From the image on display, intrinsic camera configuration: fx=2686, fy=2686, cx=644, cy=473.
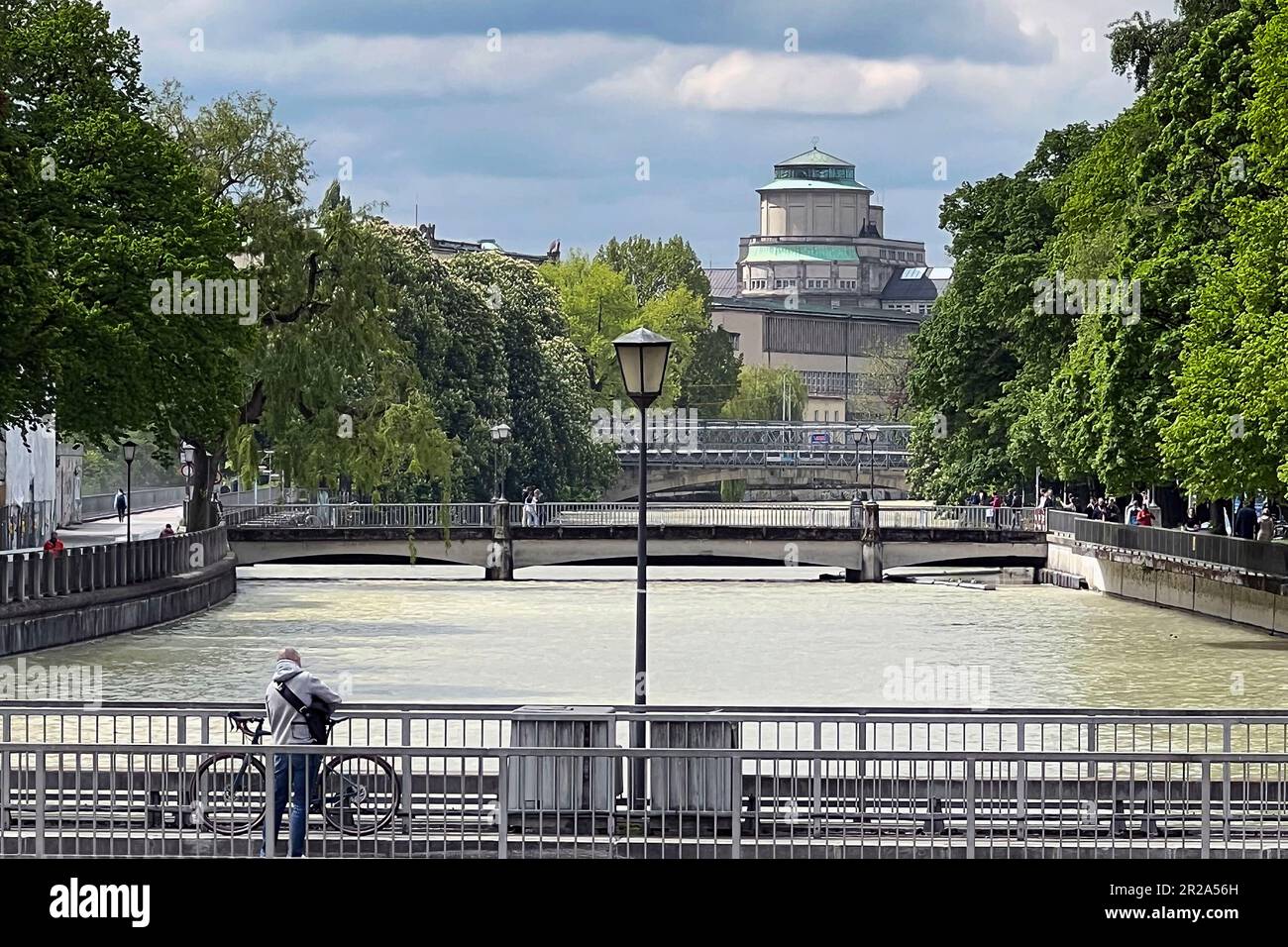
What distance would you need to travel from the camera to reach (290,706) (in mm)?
20500

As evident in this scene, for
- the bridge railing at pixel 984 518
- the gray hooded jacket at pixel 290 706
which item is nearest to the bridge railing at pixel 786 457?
the bridge railing at pixel 984 518

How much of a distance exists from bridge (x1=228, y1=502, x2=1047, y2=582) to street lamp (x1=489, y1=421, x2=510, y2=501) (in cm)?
273

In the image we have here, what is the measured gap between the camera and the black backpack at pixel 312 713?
66.8 ft

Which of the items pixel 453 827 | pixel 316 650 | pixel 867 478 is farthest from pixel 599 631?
pixel 867 478

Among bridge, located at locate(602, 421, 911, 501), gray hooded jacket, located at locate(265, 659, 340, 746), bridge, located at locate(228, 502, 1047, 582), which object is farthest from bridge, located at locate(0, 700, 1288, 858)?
bridge, located at locate(602, 421, 911, 501)

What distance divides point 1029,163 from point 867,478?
69.8 m

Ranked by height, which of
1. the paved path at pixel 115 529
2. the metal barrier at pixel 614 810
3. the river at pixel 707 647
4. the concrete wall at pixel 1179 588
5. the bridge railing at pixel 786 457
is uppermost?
the bridge railing at pixel 786 457

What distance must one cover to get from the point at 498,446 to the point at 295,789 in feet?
233

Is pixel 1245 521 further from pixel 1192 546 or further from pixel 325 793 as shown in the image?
pixel 325 793

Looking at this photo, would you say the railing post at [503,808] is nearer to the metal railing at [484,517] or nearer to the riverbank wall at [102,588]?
the riverbank wall at [102,588]

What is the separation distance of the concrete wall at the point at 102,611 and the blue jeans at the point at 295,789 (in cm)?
2731
